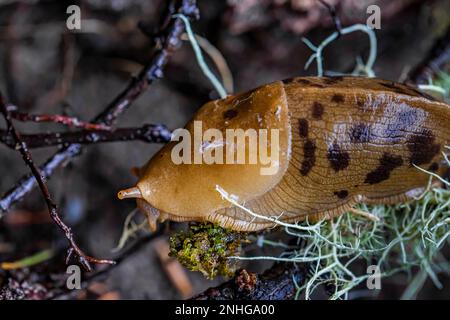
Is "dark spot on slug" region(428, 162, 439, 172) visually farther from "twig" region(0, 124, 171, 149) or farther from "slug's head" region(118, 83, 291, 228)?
"twig" region(0, 124, 171, 149)

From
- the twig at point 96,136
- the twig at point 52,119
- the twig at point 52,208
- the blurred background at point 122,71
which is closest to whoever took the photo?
the twig at point 52,208

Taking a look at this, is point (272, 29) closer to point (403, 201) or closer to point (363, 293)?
point (403, 201)

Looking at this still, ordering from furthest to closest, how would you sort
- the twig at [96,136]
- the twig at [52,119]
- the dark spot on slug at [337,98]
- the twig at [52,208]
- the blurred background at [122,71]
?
the blurred background at [122,71], the twig at [96,136], the twig at [52,119], the dark spot on slug at [337,98], the twig at [52,208]

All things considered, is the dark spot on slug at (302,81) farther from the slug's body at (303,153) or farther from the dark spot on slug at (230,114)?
the dark spot on slug at (230,114)

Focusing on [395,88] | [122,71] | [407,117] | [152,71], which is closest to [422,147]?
[407,117]

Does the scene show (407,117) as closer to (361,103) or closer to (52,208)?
(361,103)

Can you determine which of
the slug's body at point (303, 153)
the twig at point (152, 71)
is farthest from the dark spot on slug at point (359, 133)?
the twig at point (152, 71)
